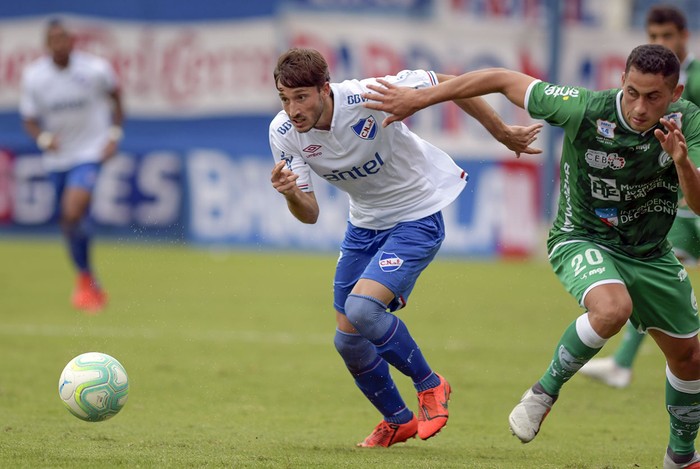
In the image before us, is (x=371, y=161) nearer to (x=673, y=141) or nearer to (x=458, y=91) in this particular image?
(x=458, y=91)

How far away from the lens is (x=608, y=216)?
18.7 feet

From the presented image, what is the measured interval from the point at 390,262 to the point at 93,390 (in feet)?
5.66

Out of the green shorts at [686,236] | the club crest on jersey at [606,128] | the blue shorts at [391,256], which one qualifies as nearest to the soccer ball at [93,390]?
the blue shorts at [391,256]

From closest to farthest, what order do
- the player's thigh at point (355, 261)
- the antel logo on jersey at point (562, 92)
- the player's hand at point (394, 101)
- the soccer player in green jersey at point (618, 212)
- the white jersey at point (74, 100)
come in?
the soccer player in green jersey at point (618, 212), the antel logo on jersey at point (562, 92), the player's hand at point (394, 101), the player's thigh at point (355, 261), the white jersey at point (74, 100)

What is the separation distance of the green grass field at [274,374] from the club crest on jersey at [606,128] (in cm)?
169

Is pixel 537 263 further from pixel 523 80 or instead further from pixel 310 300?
pixel 523 80

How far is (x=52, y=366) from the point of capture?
9.11 meters

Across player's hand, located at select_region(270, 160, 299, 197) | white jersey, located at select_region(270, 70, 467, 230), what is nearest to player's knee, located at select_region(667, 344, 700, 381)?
white jersey, located at select_region(270, 70, 467, 230)

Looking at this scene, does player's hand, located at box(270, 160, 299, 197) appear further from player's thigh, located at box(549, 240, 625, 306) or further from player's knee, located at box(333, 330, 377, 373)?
player's thigh, located at box(549, 240, 625, 306)

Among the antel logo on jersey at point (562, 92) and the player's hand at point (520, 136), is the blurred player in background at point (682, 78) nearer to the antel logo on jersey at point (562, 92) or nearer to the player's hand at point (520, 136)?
the player's hand at point (520, 136)

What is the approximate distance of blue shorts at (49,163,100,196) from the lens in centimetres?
1246

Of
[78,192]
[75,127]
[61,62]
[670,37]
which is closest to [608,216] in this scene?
[670,37]

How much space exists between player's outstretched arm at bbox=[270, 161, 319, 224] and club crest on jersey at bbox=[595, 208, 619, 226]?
1.51m

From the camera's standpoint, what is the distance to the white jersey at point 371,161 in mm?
6277
